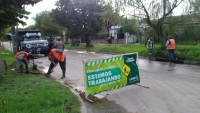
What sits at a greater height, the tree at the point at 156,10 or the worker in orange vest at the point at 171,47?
the tree at the point at 156,10

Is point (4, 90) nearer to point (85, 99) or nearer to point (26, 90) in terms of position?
point (26, 90)

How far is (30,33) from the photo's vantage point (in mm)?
23812

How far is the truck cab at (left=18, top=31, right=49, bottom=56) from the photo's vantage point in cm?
2136

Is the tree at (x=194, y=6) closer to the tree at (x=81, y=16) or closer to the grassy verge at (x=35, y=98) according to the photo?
the grassy verge at (x=35, y=98)

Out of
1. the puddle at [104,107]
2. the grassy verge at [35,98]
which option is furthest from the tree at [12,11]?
the puddle at [104,107]

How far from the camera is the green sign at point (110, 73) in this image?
259 inches

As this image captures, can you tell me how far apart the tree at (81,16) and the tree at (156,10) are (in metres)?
12.1

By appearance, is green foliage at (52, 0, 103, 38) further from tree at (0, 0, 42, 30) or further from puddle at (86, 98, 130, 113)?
puddle at (86, 98, 130, 113)

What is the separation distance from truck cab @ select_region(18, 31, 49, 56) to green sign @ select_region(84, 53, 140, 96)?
50.5ft

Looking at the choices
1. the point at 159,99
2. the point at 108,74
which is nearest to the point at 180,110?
the point at 159,99

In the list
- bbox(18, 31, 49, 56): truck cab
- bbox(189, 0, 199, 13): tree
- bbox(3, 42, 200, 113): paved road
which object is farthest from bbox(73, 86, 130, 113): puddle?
bbox(18, 31, 49, 56): truck cab

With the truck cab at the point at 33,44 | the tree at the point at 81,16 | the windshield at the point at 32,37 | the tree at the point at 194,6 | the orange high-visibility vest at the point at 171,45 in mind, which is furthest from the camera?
→ the tree at the point at 81,16

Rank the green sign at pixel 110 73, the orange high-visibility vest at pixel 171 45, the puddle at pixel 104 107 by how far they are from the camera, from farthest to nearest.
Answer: the orange high-visibility vest at pixel 171 45 < the green sign at pixel 110 73 < the puddle at pixel 104 107

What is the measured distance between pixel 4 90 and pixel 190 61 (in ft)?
39.4
